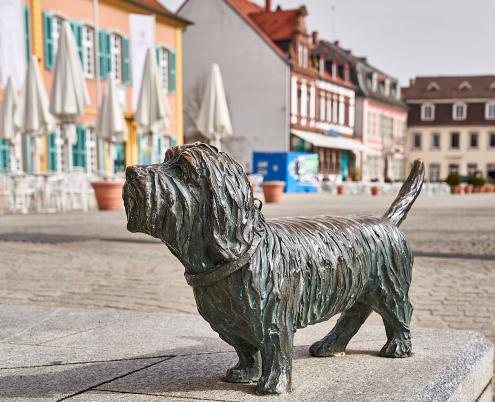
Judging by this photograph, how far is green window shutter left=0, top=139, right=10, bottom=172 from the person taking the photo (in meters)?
19.0

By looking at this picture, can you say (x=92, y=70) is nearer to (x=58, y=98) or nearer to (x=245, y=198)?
(x=58, y=98)

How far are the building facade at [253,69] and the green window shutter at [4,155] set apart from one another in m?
16.9

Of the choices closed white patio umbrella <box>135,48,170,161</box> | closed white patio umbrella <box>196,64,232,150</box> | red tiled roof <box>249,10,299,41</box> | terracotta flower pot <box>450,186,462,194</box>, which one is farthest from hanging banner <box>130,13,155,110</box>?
terracotta flower pot <box>450,186,462,194</box>

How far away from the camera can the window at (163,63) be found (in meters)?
26.2

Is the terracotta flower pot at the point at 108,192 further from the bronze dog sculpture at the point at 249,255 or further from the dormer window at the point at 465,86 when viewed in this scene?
the dormer window at the point at 465,86

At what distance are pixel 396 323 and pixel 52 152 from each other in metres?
19.1

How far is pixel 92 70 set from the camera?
2286cm

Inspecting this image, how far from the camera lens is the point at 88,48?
22578 mm

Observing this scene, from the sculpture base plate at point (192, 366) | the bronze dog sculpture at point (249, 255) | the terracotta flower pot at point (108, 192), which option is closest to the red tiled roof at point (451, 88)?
the terracotta flower pot at point (108, 192)

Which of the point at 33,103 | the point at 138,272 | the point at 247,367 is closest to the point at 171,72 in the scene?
the point at 33,103

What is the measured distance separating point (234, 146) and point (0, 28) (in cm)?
1893

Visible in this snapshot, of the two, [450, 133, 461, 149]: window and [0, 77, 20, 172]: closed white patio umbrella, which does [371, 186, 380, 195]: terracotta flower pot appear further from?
[450, 133, 461, 149]: window

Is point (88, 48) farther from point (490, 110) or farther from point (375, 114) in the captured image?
point (490, 110)

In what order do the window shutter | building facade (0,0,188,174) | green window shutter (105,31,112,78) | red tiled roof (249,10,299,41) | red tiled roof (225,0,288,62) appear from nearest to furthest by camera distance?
building facade (0,0,188,174) < green window shutter (105,31,112,78) < the window shutter < red tiled roof (225,0,288,62) < red tiled roof (249,10,299,41)
